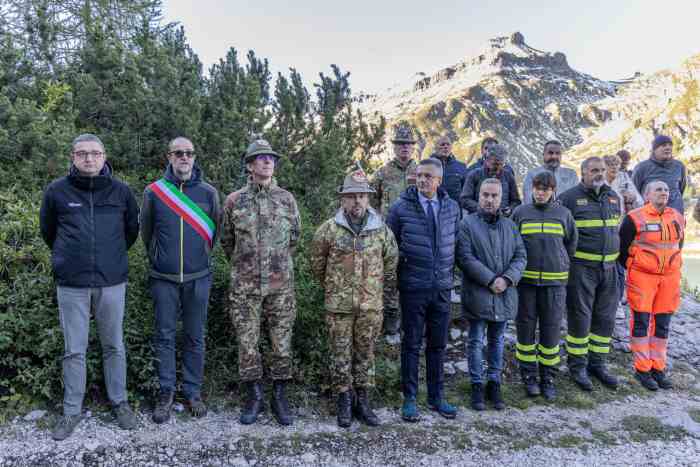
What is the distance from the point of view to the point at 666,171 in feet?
22.0

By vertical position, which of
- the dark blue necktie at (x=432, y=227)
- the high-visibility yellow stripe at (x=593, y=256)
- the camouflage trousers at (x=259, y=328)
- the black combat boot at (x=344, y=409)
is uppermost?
the dark blue necktie at (x=432, y=227)

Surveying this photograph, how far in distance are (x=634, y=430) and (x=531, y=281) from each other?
1.76 metres

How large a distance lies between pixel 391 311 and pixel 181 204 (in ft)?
10.4

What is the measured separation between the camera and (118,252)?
3.85 metres

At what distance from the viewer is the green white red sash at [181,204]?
402 cm

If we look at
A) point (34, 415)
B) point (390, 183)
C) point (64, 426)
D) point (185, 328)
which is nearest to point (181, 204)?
point (185, 328)

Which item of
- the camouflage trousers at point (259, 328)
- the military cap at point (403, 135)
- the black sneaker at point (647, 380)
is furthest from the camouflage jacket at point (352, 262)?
the black sneaker at point (647, 380)

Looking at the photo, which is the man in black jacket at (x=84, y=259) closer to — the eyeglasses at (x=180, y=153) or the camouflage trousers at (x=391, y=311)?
the eyeglasses at (x=180, y=153)

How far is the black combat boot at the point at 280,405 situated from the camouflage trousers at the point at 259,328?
0.34 feet

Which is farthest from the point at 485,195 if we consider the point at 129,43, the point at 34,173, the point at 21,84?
the point at 129,43

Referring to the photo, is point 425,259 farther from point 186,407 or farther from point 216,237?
point 186,407

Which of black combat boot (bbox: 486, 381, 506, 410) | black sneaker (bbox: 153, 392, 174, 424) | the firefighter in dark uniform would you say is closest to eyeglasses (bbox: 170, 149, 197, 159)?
black sneaker (bbox: 153, 392, 174, 424)

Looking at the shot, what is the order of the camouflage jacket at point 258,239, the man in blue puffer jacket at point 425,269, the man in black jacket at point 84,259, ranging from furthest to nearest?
the man in blue puffer jacket at point 425,269 → the camouflage jacket at point 258,239 → the man in black jacket at point 84,259

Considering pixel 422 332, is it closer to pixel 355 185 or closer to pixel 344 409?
pixel 344 409
